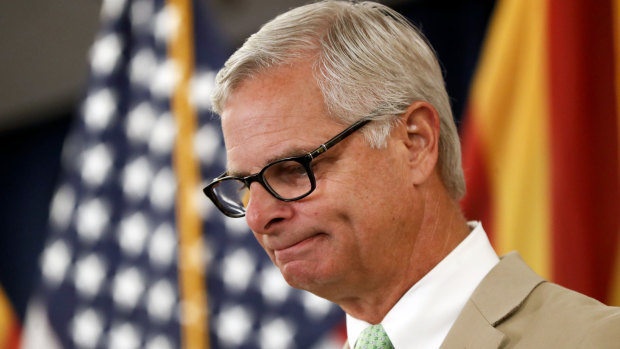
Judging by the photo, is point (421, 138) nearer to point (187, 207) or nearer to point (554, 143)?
point (554, 143)

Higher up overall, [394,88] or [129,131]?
[129,131]

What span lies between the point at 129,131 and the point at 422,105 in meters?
2.15

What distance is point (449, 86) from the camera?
142 inches

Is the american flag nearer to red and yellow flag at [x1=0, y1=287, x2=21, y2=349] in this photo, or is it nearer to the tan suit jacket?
red and yellow flag at [x1=0, y1=287, x2=21, y2=349]

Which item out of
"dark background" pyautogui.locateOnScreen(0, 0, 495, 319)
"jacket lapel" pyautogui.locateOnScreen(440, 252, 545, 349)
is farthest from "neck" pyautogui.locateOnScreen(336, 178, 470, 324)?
"dark background" pyautogui.locateOnScreen(0, 0, 495, 319)

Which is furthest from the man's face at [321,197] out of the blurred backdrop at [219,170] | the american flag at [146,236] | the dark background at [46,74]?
the dark background at [46,74]

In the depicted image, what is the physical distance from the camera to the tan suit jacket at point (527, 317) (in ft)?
3.50

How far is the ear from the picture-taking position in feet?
4.39

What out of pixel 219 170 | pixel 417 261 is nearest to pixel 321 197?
pixel 417 261

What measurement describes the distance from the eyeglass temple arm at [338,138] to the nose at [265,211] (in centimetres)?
10

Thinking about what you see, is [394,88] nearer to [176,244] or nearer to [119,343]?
[176,244]

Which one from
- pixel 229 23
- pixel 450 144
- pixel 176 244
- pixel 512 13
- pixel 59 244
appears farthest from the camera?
pixel 229 23

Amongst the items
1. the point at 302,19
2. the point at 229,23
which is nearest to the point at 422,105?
the point at 302,19

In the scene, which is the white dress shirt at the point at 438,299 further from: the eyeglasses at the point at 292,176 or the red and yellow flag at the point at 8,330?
the red and yellow flag at the point at 8,330
